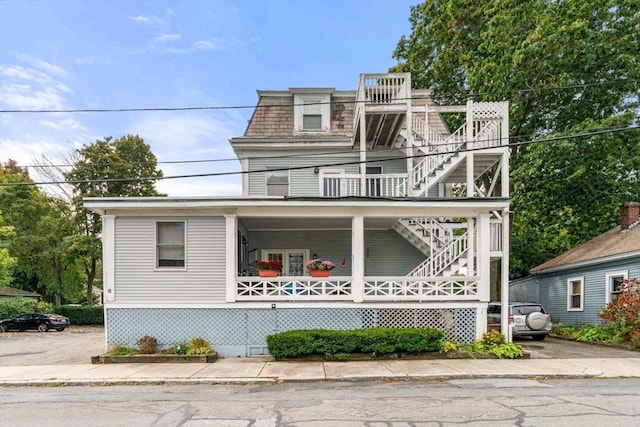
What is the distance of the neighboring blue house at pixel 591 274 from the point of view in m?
14.4

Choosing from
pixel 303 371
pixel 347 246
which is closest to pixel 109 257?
pixel 303 371

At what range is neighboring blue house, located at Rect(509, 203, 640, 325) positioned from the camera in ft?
47.3

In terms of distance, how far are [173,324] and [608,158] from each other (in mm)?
18209

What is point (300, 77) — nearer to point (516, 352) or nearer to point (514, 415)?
point (516, 352)

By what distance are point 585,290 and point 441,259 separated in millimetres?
8467

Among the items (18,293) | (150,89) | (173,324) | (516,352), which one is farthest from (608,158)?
(18,293)

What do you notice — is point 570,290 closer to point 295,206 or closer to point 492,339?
point 492,339

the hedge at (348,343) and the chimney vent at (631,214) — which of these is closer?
the hedge at (348,343)

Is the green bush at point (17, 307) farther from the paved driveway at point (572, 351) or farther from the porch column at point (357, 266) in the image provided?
the paved driveway at point (572, 351)

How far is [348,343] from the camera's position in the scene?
397 inches

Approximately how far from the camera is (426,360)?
32.6 feet

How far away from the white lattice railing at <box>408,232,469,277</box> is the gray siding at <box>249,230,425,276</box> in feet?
7.07

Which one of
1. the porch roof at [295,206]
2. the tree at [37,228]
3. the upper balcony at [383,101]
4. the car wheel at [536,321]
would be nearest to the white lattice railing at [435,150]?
the upper balcony at [383,101]

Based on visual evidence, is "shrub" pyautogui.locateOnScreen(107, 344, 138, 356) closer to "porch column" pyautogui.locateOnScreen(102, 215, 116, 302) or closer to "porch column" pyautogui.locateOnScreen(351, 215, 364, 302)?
"porch column" pyautogui.locateOnScreen(102, 215, 116, 302)
